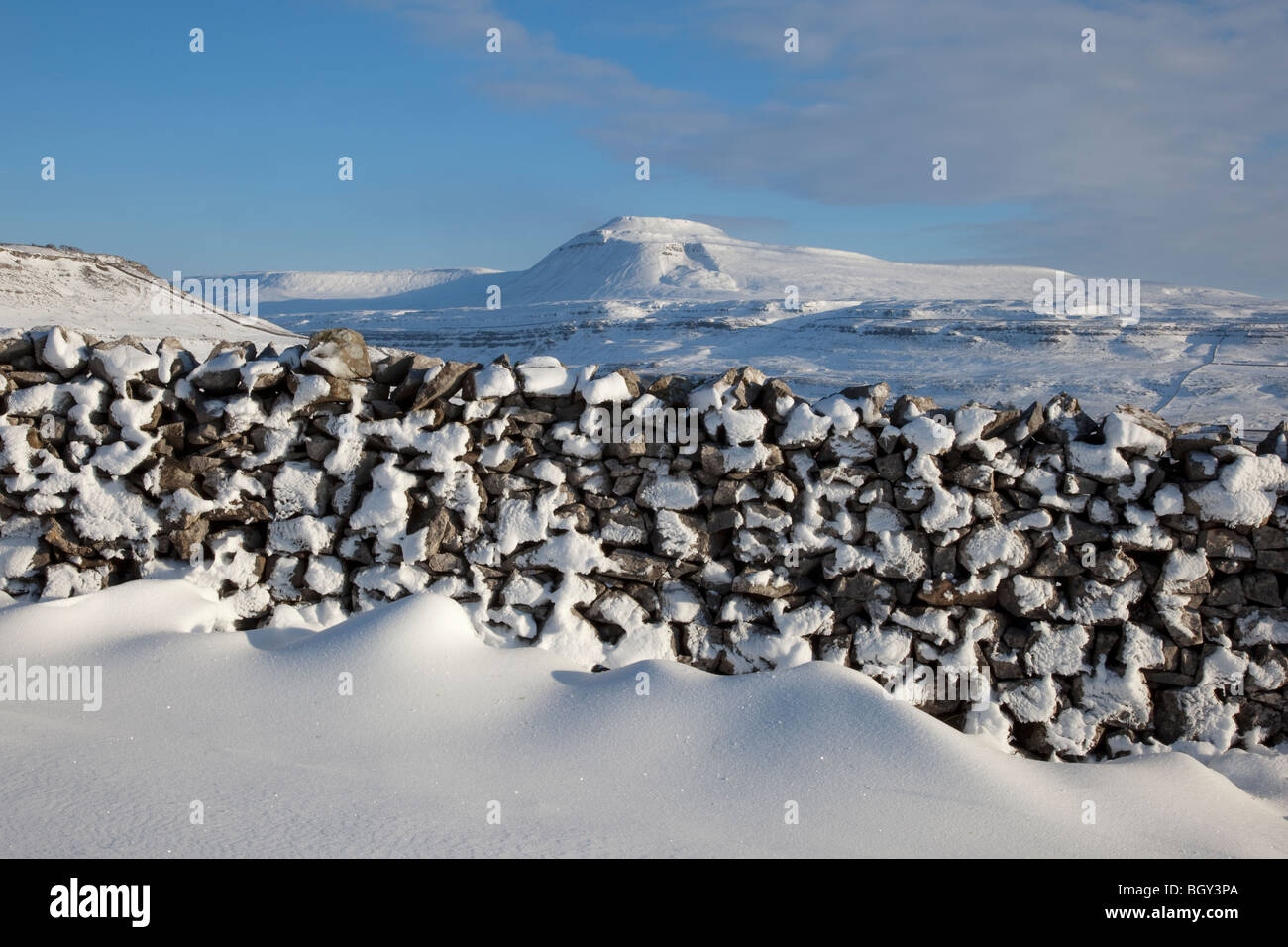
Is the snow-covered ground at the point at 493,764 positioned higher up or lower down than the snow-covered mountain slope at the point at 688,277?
lower down

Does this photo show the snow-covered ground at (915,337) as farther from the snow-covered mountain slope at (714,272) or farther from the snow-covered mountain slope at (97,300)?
the snow-covered mountain slope at (97,300)

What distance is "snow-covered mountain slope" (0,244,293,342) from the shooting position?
35.5ft

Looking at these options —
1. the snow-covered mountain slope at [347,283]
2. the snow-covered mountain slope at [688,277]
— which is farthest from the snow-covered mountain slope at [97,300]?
the snow-covered mountain slope at [347,283]

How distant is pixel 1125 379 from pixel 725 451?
17.6m

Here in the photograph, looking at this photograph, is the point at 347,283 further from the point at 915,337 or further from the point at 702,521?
the point at 702,521

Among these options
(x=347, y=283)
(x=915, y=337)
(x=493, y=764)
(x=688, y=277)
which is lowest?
(x=493, y=764)

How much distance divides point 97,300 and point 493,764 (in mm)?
10837

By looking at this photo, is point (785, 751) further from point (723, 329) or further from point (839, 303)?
point (839, 303)

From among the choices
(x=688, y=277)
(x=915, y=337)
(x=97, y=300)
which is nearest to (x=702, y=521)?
(x=97, y=300)

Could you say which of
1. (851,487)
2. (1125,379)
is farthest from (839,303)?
(851,487)

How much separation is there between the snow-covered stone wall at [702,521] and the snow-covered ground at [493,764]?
0.32 meters

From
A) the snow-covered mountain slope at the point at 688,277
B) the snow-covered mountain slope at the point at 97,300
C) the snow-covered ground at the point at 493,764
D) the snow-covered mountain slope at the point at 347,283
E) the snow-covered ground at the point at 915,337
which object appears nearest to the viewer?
the snow-covered ground at the point at 493,764

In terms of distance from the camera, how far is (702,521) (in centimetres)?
517

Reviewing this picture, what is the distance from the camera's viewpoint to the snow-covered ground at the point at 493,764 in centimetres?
355
